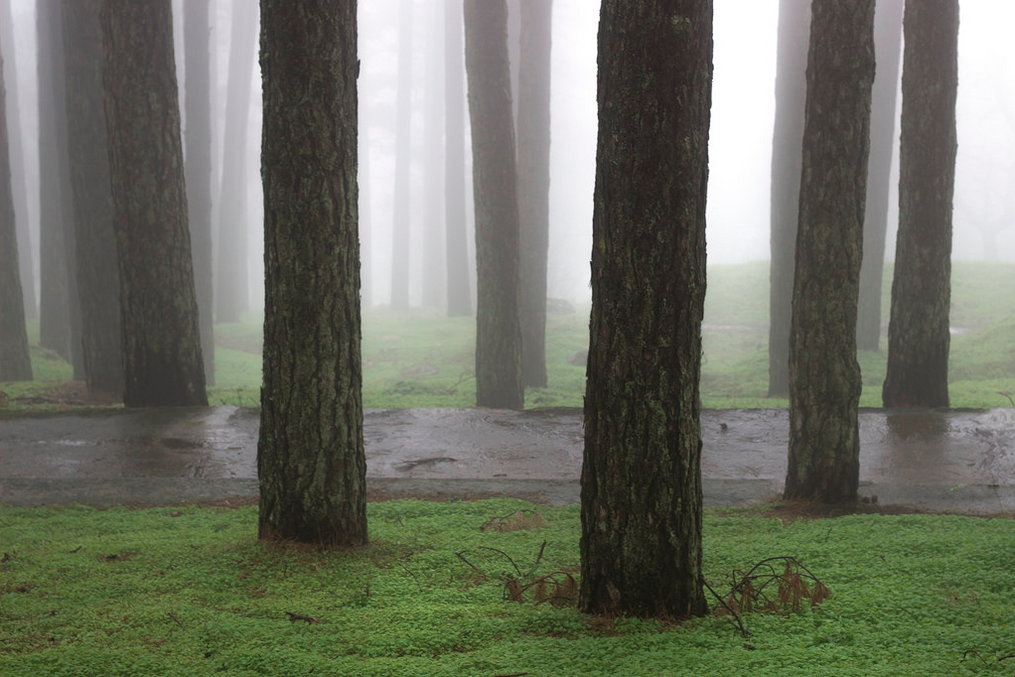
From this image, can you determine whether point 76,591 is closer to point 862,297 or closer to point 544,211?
point 544,211

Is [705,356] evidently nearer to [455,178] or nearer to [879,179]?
[879,179]

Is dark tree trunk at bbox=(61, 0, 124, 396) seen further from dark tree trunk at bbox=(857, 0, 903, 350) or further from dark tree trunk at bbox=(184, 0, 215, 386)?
dark tree trunk at bbox=(857, 0, 903, 350)

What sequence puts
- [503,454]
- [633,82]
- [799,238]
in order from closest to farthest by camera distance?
[633,82], [799,238], [503,454]

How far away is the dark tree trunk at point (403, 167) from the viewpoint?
115ft

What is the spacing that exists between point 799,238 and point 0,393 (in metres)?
9.73

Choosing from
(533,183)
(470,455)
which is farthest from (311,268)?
(533,183)

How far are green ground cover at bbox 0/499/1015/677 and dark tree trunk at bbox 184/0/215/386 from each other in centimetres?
1072

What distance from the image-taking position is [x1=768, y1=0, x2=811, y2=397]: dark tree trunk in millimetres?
13367

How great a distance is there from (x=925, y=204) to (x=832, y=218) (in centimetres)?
397

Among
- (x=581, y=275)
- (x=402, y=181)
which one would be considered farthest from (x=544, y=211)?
(x=581, y=275)

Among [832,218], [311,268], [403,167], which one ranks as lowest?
[311,268]

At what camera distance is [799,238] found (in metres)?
6.11

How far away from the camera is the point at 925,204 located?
30.3 ft

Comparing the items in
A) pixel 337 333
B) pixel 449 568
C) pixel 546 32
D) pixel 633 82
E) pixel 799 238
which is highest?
pixel 546 32
